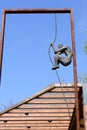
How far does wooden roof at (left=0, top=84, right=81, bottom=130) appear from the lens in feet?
22.6

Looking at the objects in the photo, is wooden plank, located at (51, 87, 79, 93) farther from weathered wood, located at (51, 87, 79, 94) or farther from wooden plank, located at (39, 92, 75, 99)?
wooden plank, located at (39, 92, 75, 99)

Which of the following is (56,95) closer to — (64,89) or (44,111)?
(64,89)

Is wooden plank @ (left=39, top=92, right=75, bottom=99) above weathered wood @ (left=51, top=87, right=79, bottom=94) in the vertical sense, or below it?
below

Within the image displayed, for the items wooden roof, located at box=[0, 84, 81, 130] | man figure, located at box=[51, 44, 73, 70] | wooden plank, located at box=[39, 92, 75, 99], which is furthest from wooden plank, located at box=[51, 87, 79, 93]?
man figure, located at box=[51, 44, 73, 70]

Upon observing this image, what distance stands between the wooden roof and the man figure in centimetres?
120

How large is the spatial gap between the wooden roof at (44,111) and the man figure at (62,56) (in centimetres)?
Answer: 120

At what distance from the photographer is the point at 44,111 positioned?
782 centimetres

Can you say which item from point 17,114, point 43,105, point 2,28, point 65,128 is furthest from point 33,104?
point 2,28

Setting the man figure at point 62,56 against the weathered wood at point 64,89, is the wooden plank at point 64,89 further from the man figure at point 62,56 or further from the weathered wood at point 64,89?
the man figure at point 62,56

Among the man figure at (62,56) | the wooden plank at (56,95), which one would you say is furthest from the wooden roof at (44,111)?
the man figure at (62,56)

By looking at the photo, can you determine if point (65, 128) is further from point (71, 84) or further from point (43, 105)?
point (71, 84)

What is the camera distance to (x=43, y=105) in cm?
756

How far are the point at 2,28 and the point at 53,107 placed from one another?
111 inches

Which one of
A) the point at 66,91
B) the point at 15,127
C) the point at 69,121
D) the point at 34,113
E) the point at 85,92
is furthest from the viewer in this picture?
the point at 15,127
